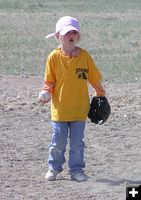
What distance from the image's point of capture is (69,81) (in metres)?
7.42

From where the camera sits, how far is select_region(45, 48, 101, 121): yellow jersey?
7.41m

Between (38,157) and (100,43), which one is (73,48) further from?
(100,43)

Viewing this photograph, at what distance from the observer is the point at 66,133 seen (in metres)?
7.50

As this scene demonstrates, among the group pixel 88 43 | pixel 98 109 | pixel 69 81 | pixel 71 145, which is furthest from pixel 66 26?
pixel 88 43

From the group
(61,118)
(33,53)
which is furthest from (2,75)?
(61,118)

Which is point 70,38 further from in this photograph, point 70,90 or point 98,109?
point 98,109

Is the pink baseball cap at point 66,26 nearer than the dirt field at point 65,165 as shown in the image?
No

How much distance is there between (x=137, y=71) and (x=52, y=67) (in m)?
9.23

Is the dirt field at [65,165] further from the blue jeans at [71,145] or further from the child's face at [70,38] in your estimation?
the child's face at [70,38]

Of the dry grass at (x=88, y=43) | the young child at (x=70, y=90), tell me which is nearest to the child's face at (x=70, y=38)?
the young child at (x=70, y=90)

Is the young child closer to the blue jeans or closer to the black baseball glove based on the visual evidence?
the blue jeans

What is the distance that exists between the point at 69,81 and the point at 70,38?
41cm

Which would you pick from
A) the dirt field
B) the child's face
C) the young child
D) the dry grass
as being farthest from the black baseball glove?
the dry grass

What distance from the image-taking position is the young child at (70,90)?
740cm
